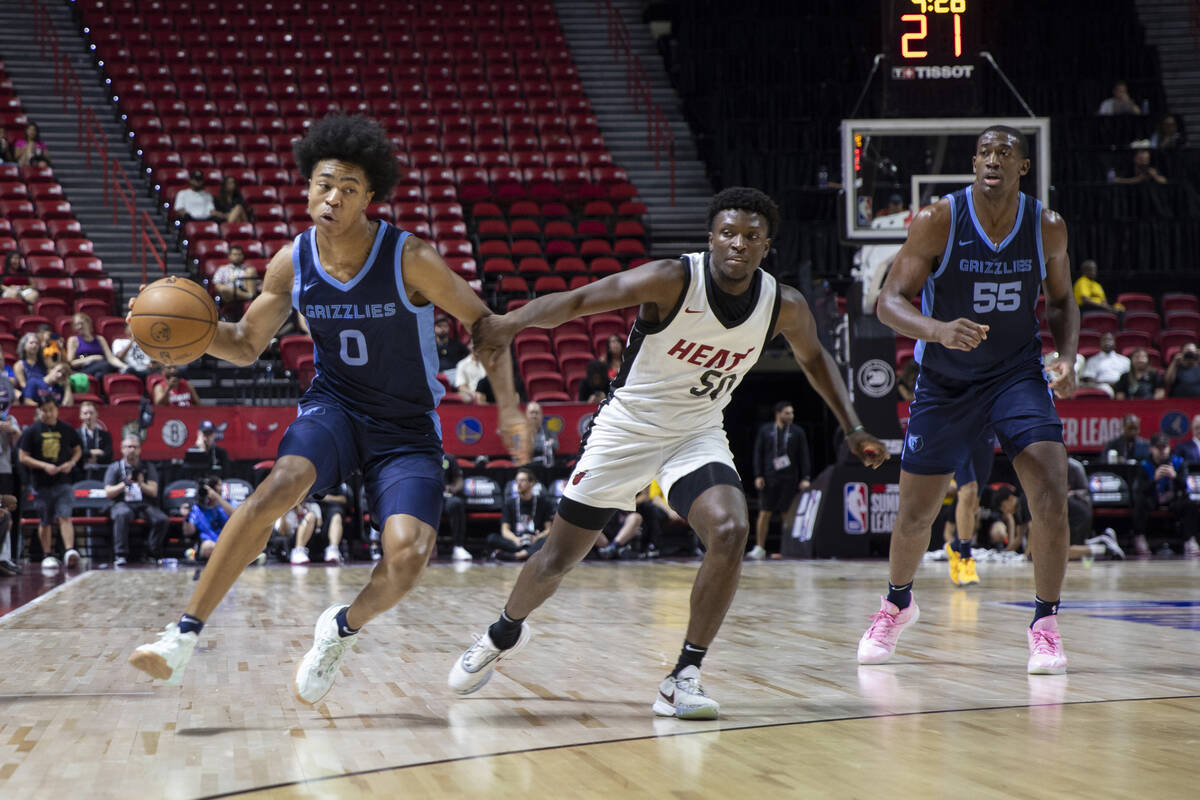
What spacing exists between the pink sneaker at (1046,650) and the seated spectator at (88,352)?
11.5m

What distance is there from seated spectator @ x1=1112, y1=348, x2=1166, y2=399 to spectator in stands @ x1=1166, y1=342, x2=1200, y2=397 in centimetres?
13

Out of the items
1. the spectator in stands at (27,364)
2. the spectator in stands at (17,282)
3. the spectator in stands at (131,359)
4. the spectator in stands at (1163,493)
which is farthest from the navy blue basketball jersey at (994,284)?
the spectator in stands at (17,282)

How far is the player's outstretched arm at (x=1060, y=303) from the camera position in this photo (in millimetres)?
4801

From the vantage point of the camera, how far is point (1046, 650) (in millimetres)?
4609

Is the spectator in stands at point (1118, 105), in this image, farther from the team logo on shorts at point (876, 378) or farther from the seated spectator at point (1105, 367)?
the team logo on shorts at point (876, 378)

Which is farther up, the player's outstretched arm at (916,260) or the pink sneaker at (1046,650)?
the player's outstretched arm at (916,260)

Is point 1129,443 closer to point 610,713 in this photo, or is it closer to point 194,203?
point 610,713

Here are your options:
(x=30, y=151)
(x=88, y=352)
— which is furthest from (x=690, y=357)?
(x=30, y=151)

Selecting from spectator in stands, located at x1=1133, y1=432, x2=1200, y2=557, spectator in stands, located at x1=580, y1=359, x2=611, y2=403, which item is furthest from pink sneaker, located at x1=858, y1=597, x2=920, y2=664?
spectator in stands, located at x1=1133, y1=432, x2=1200, y2=557

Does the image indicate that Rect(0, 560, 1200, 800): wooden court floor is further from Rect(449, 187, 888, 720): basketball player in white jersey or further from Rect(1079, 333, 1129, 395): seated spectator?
Rect(1079, 333, 1129, 395): seated spectator

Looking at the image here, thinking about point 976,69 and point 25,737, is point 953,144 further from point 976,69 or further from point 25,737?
point 25,737

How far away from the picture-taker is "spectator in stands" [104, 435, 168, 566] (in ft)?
40.3

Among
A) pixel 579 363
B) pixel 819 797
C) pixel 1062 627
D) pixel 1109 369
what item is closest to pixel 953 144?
pixel 1109 369

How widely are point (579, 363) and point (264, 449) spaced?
13.0ft
